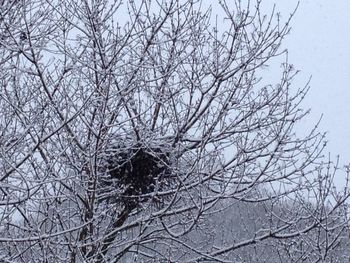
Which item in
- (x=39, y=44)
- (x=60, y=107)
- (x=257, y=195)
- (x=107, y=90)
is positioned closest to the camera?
(x=107, y=90)

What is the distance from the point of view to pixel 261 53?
19.4 ft

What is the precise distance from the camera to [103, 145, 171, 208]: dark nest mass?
524 cm

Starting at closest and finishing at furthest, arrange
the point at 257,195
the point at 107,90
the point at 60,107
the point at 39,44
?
1. the point at 107,90
2. the point at 60,107
3. the point at 39,44
4. the point at 257,195

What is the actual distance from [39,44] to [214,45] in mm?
1480

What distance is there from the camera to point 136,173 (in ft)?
17.8

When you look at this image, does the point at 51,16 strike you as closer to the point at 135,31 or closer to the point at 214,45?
the point at 135,31

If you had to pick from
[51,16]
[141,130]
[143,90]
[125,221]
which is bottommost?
[125,221]

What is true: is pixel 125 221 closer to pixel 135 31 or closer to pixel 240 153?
pixel 240 153

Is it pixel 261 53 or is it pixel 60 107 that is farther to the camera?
pixel 261 53

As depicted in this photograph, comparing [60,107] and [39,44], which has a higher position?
[39,44]

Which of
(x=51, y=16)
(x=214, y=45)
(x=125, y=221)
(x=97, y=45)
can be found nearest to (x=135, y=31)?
(x=97, y=45)

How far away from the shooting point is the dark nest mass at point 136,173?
5.24 m

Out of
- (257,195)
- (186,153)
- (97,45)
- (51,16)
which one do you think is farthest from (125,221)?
(51,16)

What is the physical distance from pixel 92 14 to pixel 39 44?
534mm
